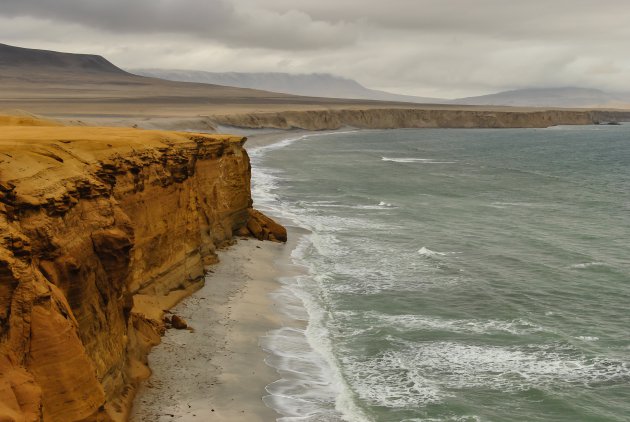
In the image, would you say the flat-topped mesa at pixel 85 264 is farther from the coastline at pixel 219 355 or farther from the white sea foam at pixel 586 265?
the white sea foam at pixel 586 265

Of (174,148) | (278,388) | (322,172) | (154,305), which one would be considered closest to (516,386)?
(278,388)

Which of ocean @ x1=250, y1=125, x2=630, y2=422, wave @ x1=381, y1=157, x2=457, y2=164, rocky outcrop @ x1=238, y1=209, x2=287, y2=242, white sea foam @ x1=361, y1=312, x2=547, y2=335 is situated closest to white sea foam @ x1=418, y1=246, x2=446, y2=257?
ocean @ x1=250, y1=125, x2=630, y2=422

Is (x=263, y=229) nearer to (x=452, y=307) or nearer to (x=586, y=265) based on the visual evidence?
(x=452, y=307)

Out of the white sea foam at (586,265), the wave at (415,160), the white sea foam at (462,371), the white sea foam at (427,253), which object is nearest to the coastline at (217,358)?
the white sea foam at (462,371)

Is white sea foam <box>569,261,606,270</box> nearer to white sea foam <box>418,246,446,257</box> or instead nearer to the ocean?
the ocean

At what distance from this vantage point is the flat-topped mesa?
11414 mm

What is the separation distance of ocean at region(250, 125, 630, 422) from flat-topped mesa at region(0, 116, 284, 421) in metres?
4.35

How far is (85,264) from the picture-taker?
1431 centimetres

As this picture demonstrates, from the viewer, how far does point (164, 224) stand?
75.6ft

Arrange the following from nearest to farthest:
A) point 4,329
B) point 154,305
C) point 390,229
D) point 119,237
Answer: point 4,329 → point 119,237 → point 154,305 → point 390,229

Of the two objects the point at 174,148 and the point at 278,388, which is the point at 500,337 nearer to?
the point at 278,388

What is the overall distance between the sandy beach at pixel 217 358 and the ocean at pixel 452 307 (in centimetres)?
66

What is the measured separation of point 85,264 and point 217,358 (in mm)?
7148

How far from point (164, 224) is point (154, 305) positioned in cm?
281
